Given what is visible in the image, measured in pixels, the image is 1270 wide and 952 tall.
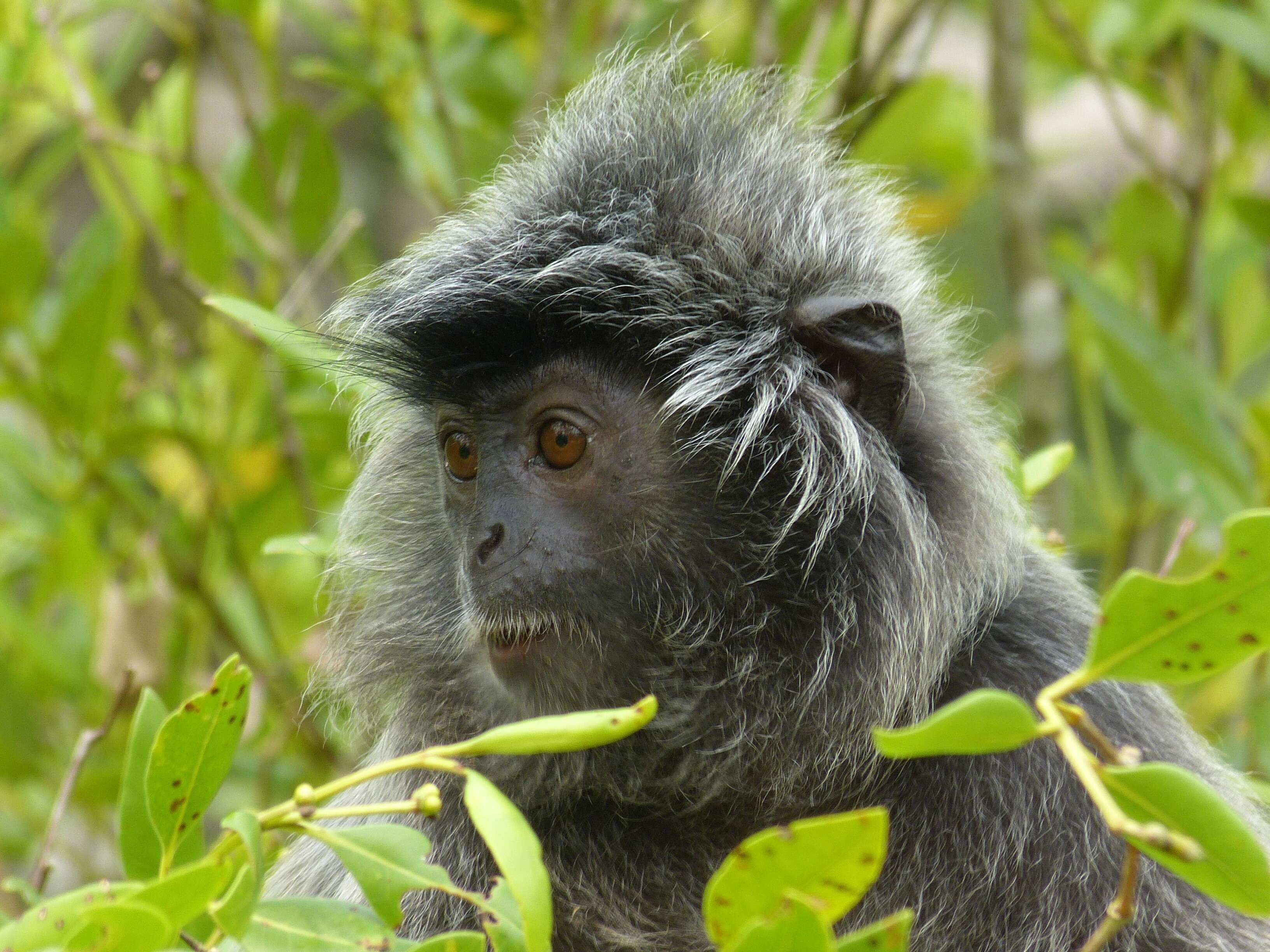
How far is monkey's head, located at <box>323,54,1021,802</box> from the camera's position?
81.6 inches

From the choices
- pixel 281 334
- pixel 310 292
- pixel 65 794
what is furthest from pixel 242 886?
pixel 310 292

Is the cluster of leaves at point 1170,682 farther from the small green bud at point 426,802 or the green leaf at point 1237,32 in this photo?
the green leaf at point 1237,32

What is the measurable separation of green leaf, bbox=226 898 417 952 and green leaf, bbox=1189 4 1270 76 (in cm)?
272

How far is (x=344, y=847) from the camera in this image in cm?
127

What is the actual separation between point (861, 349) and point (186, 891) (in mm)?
1300

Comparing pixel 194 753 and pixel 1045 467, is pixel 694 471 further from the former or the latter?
pixel 194 753

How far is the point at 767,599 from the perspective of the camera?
2113 mm

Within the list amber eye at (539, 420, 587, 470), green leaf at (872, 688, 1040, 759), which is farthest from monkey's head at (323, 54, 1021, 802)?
green leaf at (872, 688, 1040, 759)

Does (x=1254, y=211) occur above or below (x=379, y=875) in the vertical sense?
above

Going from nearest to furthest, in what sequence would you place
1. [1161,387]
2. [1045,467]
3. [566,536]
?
[566,536] → [1045,467] → [1161,387]

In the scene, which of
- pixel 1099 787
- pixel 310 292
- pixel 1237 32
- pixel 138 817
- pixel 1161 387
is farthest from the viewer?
pixel 310 292

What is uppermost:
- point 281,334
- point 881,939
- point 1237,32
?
point 1237,32

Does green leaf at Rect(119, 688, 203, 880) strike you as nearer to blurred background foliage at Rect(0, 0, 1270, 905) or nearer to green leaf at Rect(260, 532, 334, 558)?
green leaf at Rect(260, 532, 334, 558)

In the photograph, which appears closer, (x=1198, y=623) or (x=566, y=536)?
(x=1198, y=623)
